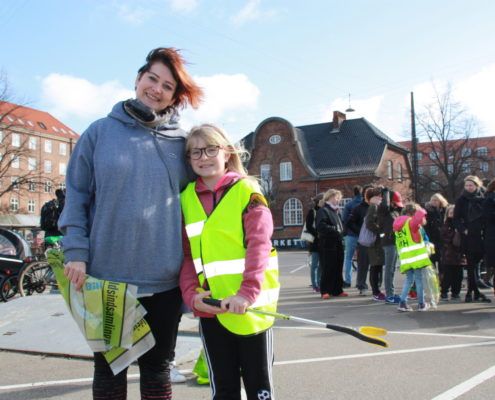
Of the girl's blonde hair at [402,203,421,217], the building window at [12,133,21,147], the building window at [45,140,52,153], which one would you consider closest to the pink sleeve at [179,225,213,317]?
the girl's blonde hair at [402,203,421,217]

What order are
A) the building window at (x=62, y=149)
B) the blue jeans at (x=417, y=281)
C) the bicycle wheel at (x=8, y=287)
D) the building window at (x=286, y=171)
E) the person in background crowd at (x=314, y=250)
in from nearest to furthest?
the blue jeans at (x=417, y=281)
the bicycle wheel at (x=8, y=287)
the person in background crowd at (x=314, y=250)
the building window at (x=286, y=171)
the building window at (x=62, y=149)

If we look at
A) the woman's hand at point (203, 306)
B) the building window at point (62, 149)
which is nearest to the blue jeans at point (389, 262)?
the woman's hand at point (203, 306)

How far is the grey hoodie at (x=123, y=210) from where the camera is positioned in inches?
103

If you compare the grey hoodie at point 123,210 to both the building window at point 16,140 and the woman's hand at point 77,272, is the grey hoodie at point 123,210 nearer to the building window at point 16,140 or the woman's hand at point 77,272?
the woman's hand at point 77,272

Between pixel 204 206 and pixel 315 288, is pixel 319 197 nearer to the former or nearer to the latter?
pixel 315 288

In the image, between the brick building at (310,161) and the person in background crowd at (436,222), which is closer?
the person in background crowd at (436,222)

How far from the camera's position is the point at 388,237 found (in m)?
9.08

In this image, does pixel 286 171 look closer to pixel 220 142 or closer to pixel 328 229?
pixel 328 229

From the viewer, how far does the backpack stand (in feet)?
31.1

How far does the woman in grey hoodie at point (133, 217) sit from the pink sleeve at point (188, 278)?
1.7 inches

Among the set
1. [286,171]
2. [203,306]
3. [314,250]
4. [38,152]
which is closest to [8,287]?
[314,250]

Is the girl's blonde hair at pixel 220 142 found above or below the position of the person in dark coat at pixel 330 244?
above

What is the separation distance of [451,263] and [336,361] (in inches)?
214

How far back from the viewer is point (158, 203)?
2691 millimetres
